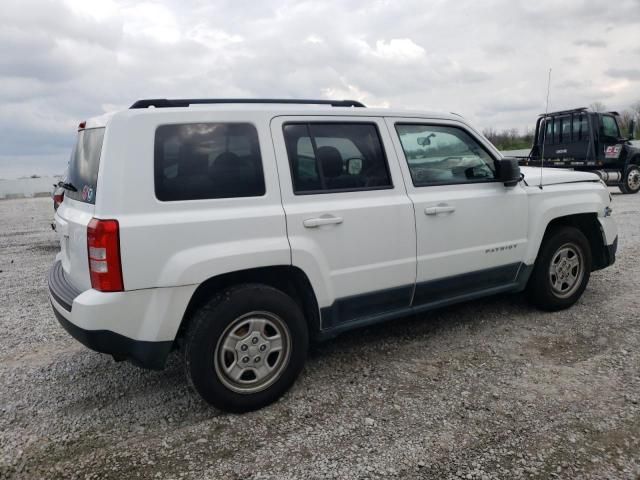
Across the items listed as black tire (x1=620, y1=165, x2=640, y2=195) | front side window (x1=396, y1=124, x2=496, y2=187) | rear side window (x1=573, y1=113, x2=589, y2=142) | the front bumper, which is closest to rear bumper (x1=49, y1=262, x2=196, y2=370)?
the front bumper

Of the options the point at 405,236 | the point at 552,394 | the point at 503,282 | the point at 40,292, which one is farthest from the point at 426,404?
the point at 40,292

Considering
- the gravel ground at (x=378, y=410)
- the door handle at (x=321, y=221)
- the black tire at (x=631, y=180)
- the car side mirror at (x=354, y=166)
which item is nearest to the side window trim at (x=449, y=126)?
the car side mirror at (x=354, y=166)

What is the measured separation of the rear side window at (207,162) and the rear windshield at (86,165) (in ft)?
1.25

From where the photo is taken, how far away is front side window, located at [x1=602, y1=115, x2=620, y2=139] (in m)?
13.8

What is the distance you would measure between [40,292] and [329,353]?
393 cm

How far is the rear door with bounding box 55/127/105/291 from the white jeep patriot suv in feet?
0.06

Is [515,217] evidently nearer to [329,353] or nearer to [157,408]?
[329,353]

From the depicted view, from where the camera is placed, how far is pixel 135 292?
2.67m

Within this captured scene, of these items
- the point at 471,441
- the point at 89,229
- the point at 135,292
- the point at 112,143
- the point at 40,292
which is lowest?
the point at 471,441

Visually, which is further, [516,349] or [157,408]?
[516,349]

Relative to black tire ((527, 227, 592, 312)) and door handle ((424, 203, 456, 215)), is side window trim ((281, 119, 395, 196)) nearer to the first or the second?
door handle ((424, 203, 456, 215))

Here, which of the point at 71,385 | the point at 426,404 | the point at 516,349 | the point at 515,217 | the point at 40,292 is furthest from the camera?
the point at 40,292

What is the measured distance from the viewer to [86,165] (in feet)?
9.87

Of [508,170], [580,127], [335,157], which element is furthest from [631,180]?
[335,157]
